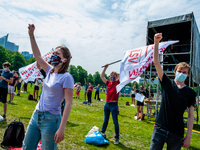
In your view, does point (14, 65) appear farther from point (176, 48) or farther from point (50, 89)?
point (50, 89)

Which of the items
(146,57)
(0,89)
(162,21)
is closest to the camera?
(146,57)

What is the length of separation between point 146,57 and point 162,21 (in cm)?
592

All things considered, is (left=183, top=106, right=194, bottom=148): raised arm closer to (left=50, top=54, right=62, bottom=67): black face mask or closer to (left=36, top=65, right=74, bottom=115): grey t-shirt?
(left=36, top=65, right=74, bottom=115): grey t-shirt

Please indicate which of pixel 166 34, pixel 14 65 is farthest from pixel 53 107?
pixel 14 65

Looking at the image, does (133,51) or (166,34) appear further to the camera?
(166,34)

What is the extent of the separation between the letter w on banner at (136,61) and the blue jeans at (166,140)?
277 centimetres

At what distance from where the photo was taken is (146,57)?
5566 millimetres

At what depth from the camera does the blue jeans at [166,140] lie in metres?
2.38

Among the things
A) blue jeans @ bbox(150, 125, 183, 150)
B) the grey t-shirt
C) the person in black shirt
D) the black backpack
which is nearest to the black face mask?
the grey t-shirt

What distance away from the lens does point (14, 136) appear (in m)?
3.98

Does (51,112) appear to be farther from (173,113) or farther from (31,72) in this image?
(31,72)

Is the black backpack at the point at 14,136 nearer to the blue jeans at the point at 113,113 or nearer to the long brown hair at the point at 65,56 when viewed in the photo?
the blue jeans at the point at 113,113

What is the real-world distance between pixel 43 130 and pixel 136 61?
14.2 feet

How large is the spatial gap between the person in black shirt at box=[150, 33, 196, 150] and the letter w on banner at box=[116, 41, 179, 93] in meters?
2.60
